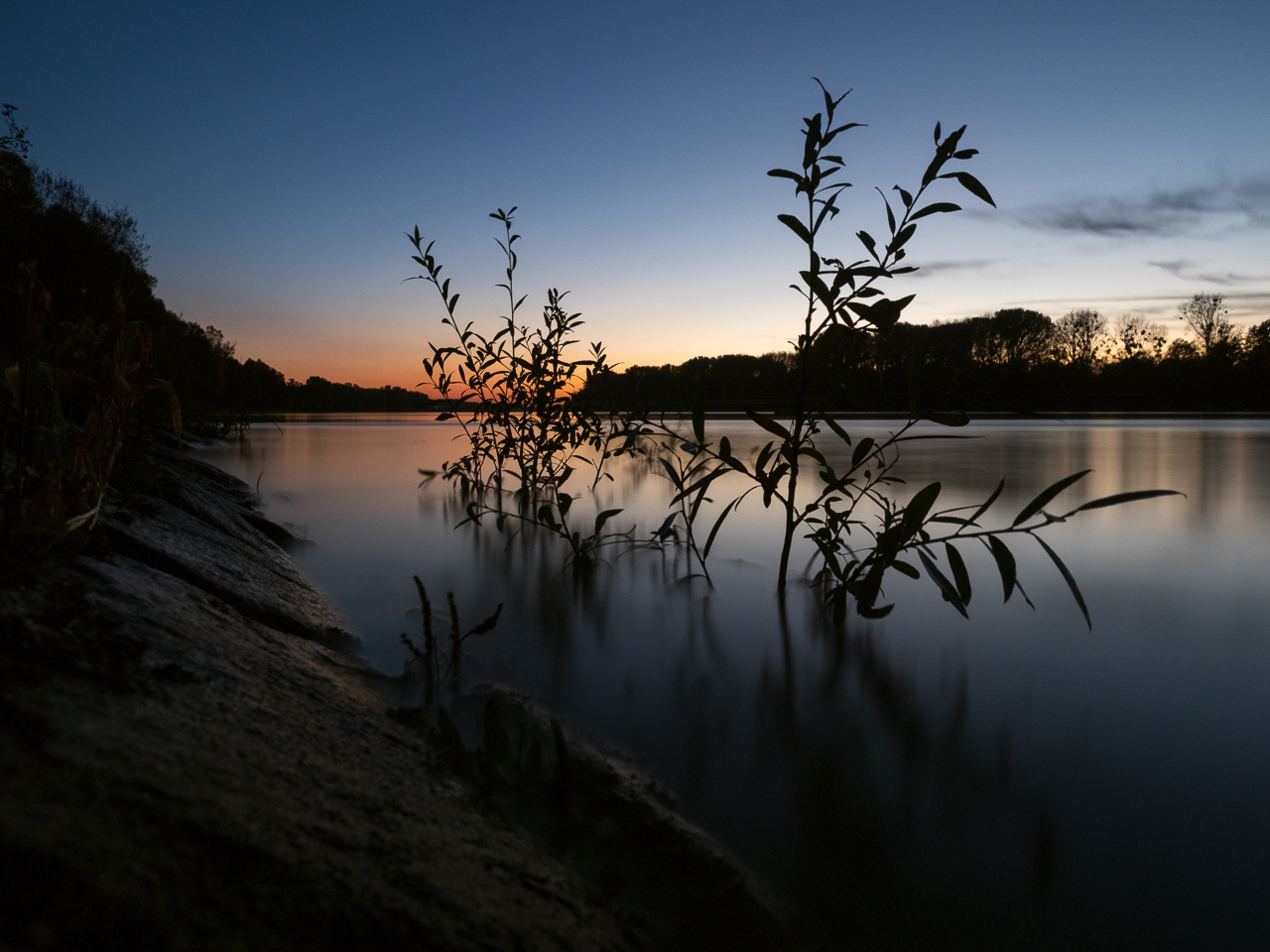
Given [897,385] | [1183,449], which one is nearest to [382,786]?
[897,385]

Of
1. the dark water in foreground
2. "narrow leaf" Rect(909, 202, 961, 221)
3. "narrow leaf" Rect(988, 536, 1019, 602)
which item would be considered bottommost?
the dark water in foreground

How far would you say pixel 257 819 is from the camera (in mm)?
690

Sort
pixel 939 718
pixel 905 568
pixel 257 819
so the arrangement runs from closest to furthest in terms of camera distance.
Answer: pixel 257 819, pixel 939 718, pixel 905 568

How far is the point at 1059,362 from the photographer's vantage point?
128 feet

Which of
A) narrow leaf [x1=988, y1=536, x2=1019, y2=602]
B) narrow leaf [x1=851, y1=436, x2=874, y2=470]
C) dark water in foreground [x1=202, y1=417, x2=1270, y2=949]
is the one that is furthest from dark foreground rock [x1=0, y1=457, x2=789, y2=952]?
narrow leaf [x1=851, y1=436, x2=874, y2=470]

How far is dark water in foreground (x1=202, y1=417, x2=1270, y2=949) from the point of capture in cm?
109

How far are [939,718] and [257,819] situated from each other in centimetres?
155

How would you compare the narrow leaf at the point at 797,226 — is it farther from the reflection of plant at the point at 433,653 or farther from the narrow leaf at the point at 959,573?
the reflection of plant at the point at 433,653

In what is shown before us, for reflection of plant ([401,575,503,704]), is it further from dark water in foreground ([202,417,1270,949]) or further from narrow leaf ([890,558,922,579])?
narrow leaf ([890,558,922,579])

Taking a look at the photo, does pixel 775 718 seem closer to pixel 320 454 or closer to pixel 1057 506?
pixel 1057 506

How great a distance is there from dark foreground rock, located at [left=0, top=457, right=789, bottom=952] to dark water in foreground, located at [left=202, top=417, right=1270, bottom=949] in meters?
0.24

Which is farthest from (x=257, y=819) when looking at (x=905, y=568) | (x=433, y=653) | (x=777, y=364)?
(x=777, y=364)

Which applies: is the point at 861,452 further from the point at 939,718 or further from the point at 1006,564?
the point at 939,718

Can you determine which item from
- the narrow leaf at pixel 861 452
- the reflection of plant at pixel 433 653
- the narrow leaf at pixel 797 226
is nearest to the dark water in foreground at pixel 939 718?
the reflection of plant at pixel 433 653
